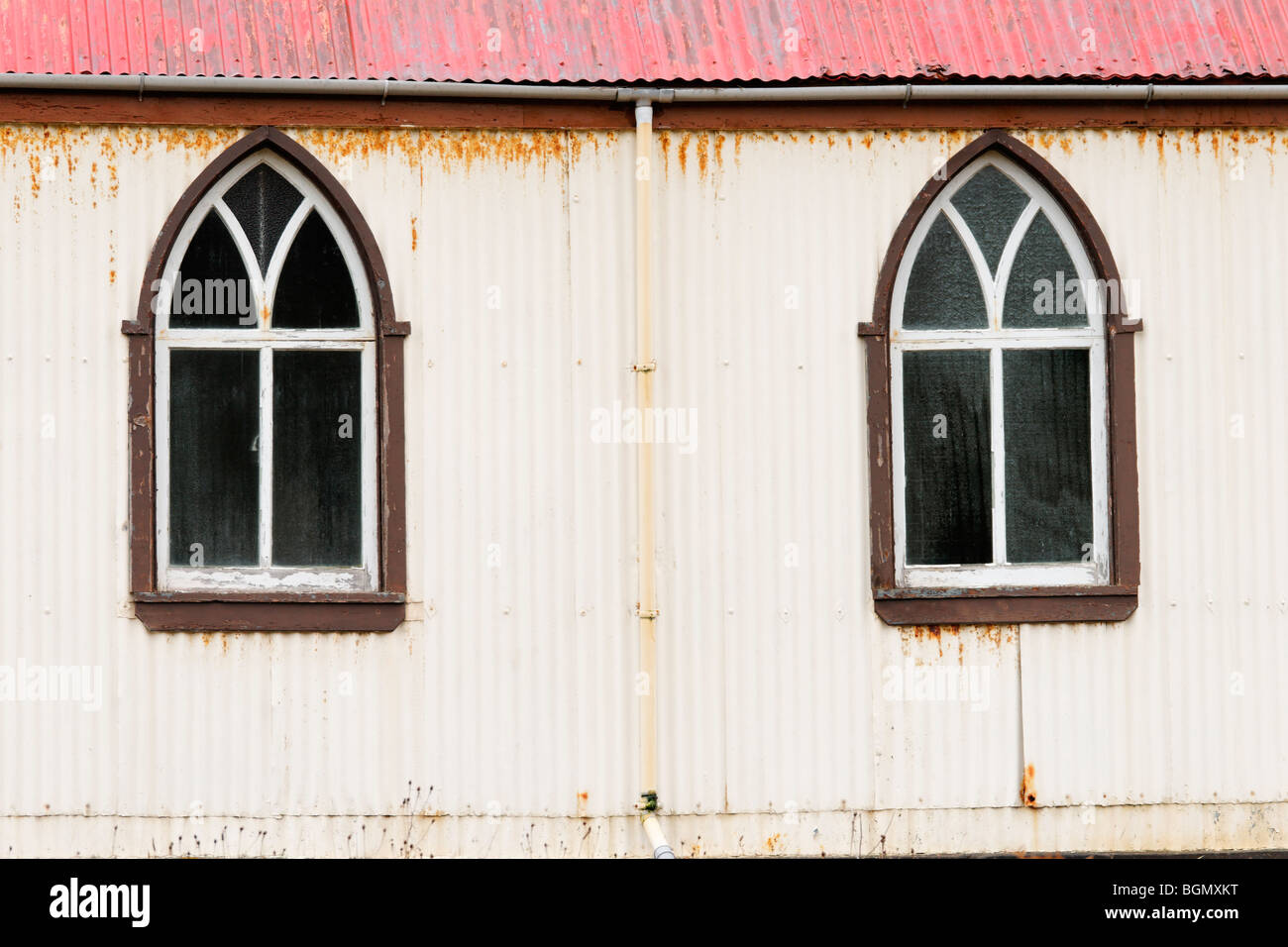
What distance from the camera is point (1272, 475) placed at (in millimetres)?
8539

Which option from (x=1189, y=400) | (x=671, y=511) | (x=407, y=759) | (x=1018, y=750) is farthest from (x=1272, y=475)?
(x=407, y=759)

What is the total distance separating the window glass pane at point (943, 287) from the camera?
28.3 ft

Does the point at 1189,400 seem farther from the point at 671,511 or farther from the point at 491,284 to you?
the point at 491,284

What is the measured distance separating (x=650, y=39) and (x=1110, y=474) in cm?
339

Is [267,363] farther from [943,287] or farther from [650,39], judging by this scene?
[943,287]

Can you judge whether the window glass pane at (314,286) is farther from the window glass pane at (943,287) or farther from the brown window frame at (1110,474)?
the window glass pane at (943,287)

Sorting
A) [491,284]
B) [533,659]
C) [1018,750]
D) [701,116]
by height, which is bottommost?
[1018,750]

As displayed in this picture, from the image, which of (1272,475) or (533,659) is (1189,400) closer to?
(1272,475)

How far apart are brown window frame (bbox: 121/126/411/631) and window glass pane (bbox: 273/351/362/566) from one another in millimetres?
178

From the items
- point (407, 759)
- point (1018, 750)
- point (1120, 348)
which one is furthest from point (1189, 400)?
point (407, 759)

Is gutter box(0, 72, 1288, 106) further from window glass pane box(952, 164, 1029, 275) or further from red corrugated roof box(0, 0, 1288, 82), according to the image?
window glass pane box(952, 164, 1029, 275)

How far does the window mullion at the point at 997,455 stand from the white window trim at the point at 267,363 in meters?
3.31

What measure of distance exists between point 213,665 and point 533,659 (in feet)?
5.40

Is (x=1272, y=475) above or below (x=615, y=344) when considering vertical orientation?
below
